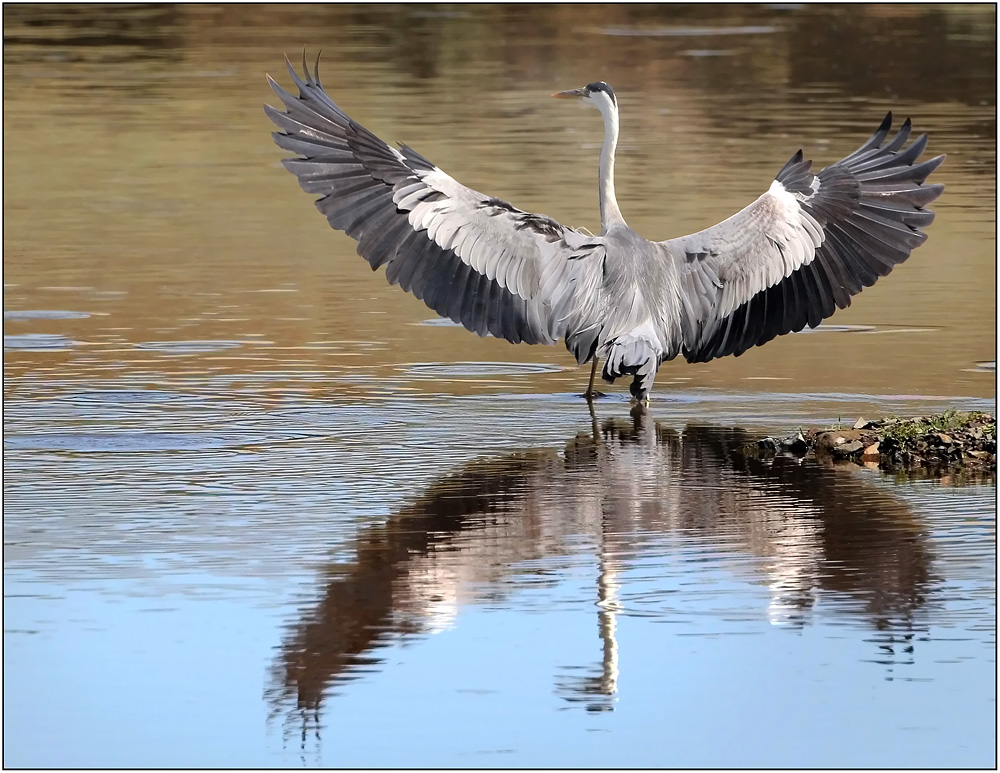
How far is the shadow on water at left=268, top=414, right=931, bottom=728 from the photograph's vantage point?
6438 mm

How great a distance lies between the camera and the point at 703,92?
914 inches

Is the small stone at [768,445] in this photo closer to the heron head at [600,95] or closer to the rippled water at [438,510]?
the rippled water at [438,510]

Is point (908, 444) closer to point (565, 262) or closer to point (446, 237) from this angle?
point (565, 262)

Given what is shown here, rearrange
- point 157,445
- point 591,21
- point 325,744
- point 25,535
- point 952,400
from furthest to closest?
1. point 591,21
2. point 952,400
3. point 157,445
4. point 25,535
5. point 325,744

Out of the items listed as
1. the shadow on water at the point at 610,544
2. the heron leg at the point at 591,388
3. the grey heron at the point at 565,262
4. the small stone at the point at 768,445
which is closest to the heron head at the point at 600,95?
the grey heron at the point at 565,262

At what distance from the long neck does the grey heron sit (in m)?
0.22

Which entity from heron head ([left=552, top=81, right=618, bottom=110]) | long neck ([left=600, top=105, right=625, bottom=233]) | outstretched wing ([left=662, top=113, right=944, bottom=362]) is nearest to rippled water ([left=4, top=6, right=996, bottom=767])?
outstretched wing ([left=662, top=113, right=944, bottom=362])

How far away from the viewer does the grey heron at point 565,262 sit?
33.1 ft

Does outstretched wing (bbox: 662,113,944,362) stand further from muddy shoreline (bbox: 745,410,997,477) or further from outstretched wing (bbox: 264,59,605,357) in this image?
muddy shoreline (bbox: 745,410,997,477)

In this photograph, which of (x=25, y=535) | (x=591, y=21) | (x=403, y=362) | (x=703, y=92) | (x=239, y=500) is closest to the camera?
(x=25, y=535)

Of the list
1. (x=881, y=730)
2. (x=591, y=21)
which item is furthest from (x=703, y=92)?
(x=881, y=730)

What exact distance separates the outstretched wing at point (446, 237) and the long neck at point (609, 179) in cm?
59

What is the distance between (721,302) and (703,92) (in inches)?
518

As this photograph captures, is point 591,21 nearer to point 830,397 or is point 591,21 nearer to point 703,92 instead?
point 703,92
